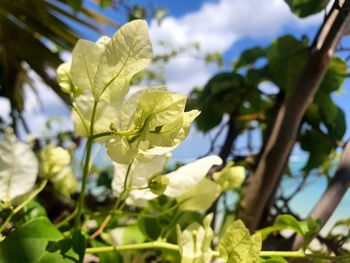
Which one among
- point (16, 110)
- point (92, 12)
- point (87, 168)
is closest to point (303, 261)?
point (87, 168)

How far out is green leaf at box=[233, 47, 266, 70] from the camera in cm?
78

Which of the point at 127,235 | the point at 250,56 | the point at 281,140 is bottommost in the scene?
the point at 127,235

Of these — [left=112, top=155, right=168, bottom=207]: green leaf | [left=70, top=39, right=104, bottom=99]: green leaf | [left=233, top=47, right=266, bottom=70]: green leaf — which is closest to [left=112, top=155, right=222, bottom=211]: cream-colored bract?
[left=112, top=155, right=168, bottom=207]: green leaf

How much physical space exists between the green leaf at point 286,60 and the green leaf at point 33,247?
1.30ft

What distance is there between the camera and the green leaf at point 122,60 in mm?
253

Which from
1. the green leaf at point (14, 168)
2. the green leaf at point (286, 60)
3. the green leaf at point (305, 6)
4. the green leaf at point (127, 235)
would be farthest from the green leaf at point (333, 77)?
the green leaf at point (14, 168)

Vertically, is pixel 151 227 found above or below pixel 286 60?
below

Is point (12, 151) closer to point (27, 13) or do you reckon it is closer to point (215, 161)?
point (215, 161)

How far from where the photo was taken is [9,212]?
0.35 m

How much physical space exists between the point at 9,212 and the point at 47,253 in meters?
0.07

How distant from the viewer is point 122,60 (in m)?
0.26

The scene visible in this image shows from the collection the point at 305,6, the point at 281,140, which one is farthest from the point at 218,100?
the point at 305,6

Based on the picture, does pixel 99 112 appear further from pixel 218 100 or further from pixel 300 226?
pixel 218 100

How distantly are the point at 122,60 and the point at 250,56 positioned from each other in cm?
56
